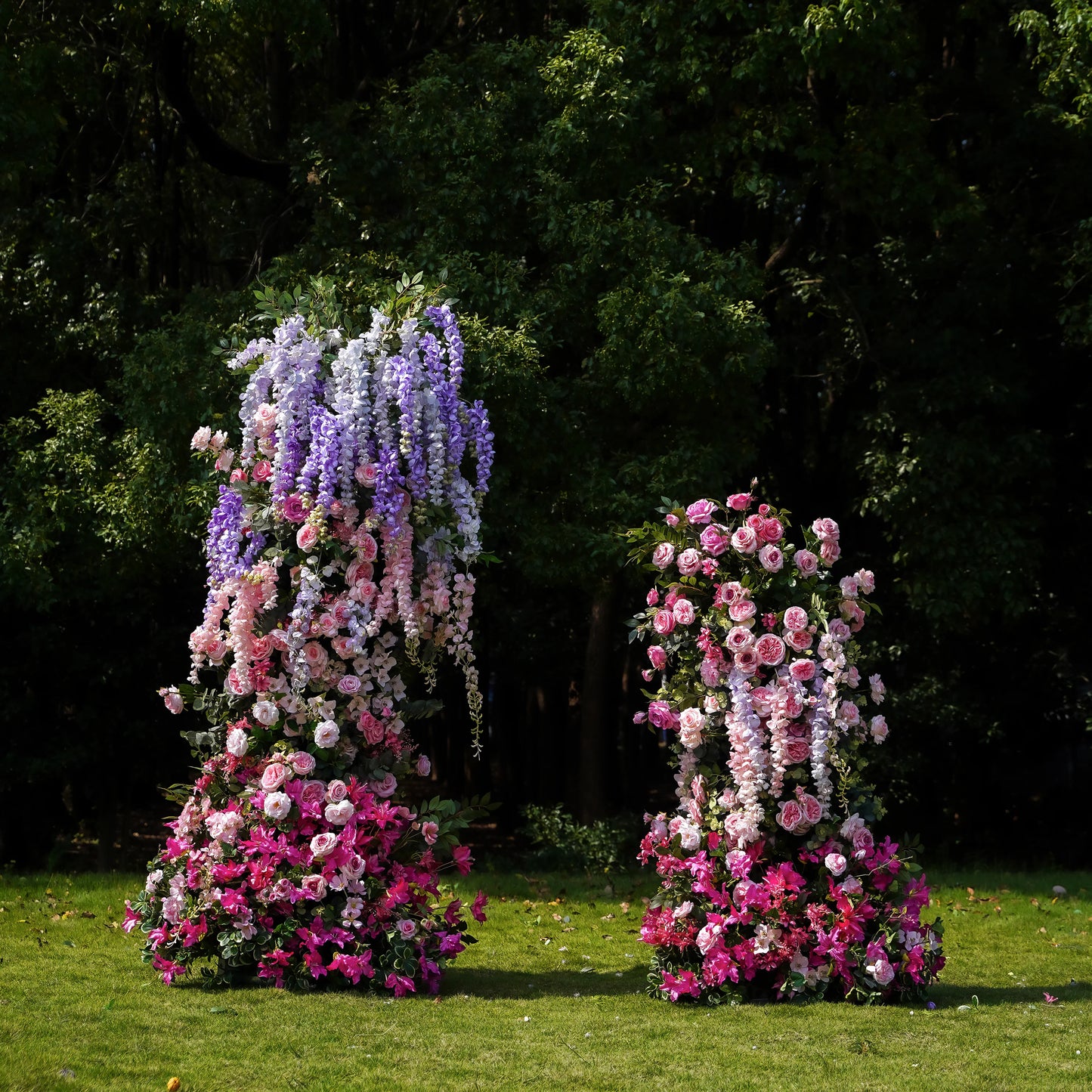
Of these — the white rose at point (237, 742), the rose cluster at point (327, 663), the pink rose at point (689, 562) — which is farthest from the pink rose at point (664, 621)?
the white rose at point (237, 742)

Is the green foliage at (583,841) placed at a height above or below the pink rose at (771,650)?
below

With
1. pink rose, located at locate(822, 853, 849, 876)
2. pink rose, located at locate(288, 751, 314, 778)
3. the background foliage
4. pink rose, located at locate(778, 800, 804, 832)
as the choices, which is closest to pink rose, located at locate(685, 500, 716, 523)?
pink rose, located at locate(778, 800, 804, 832)

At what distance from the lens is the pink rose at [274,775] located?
6.48 m

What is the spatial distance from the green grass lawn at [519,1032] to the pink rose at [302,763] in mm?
998

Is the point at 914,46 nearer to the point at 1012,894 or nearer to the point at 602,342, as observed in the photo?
the point at 602,342

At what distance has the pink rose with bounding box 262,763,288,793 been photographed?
6484 mm

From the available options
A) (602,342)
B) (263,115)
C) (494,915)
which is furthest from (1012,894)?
(263,115)

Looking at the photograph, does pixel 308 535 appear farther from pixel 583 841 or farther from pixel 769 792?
pixel 583 841

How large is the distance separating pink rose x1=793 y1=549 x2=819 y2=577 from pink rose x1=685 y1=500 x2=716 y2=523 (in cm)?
46

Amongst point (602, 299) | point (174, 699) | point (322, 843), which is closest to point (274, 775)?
point (322, 843)

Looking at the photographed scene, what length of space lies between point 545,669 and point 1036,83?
337 inches

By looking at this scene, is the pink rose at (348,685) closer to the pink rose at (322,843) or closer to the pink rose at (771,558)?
the pink rose at (322,843)

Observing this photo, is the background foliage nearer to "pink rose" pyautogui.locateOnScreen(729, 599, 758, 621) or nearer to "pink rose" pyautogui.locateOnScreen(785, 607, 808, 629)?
"pink rose" pyautogui.locateOnScreen(729, 599, 758, 621)

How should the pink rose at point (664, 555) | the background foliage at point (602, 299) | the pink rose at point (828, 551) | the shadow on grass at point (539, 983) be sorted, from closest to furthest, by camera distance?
the pink rose at point (828, 551) → the pink rose at point (664, 555) → the shadow on grass at point (539, 983) → the background foliage at point (602, 299)
